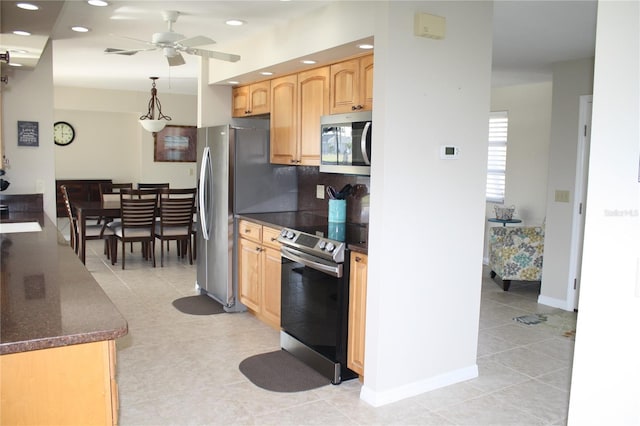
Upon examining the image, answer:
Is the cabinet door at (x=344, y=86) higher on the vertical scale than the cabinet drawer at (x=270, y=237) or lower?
higher

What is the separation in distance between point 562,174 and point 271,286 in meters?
3.11

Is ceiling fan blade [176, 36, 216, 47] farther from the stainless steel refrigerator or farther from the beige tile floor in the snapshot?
the beige tile floor

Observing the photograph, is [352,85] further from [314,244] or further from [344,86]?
[314,244]

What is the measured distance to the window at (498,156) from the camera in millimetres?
7121

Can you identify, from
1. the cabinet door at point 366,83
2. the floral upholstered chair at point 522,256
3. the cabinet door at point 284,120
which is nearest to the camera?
the cabinet door at point 366,83

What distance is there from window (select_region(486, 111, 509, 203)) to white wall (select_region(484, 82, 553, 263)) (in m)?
0.12

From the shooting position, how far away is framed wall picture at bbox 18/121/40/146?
4750 millimetres

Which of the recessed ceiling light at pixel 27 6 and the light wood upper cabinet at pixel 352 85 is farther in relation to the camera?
the light wood upper cabinet at pixel 352 85

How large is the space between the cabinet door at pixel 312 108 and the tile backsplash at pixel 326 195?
1.37ft

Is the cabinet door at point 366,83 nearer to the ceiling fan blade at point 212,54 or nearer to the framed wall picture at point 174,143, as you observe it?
the ceiling fan blade at point 212,54

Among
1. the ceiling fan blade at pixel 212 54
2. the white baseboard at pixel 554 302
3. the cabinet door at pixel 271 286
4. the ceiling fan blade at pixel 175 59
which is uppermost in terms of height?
the ceiling fan blade at pixel 212 54

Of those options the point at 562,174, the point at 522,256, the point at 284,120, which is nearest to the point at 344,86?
the point at 284,120

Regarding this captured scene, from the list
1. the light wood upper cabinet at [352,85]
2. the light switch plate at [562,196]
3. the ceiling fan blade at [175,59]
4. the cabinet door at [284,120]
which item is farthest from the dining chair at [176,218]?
the light switch plate at [562,196]

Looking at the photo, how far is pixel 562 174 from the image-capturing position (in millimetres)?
5301
